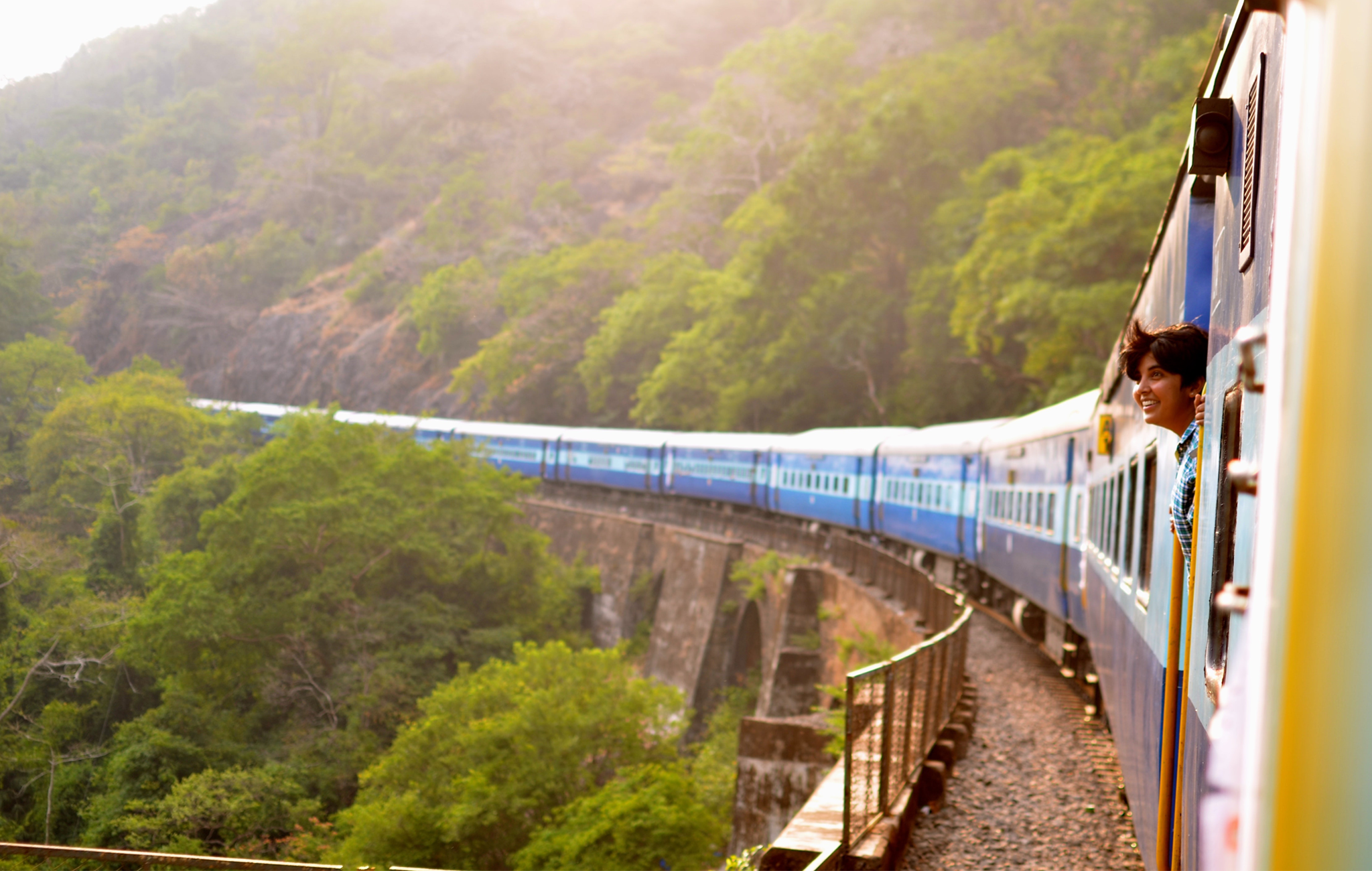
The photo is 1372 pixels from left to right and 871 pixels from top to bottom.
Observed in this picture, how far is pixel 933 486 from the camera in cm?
1806

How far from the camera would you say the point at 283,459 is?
2561 cm

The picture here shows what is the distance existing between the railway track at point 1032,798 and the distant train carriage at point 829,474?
11.1 meters

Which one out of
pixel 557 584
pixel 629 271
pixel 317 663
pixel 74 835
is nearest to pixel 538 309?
pixel 629 271

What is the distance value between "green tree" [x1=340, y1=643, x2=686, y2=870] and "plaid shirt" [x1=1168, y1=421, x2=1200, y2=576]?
36.5 feet

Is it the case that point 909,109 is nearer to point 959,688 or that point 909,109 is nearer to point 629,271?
point 629,271

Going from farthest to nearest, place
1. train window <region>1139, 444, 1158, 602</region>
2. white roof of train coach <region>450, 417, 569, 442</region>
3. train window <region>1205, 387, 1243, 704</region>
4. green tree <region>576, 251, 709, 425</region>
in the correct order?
green tree <region>576, 251, 709, 425</region>
white roof of train coach <region>450, 417, 569, 442</region>
train window <region>1139, 444, 1158, 602</region>
train window <region>1205, 387, 1243, 704</region>

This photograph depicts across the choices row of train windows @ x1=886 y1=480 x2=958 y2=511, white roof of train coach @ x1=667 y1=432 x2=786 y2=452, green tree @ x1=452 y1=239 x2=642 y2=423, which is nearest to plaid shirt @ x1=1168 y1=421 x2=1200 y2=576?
row of train windows @ x1=886 y1=480 x2=958 y2=511

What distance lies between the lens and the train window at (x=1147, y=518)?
4.14m

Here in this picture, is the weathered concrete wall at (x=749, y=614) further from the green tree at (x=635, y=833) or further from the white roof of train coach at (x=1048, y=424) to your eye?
the white roof of train coach at (x=1048, y=424)

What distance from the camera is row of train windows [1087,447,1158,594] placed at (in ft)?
14.3

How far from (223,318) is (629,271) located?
3400cm

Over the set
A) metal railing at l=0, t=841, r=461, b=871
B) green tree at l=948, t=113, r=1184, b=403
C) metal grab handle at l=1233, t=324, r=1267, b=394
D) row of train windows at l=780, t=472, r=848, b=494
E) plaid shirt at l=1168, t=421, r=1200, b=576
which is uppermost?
green tree at l=948, t=113, r=1184, b=403

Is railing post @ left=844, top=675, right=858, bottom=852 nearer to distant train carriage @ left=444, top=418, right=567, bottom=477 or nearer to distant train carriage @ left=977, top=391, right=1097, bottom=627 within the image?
distant train carriage @ left=977, top=391, right=1097, bottom=627

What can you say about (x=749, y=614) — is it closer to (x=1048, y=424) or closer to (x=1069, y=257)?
(x=1069, y=257)
